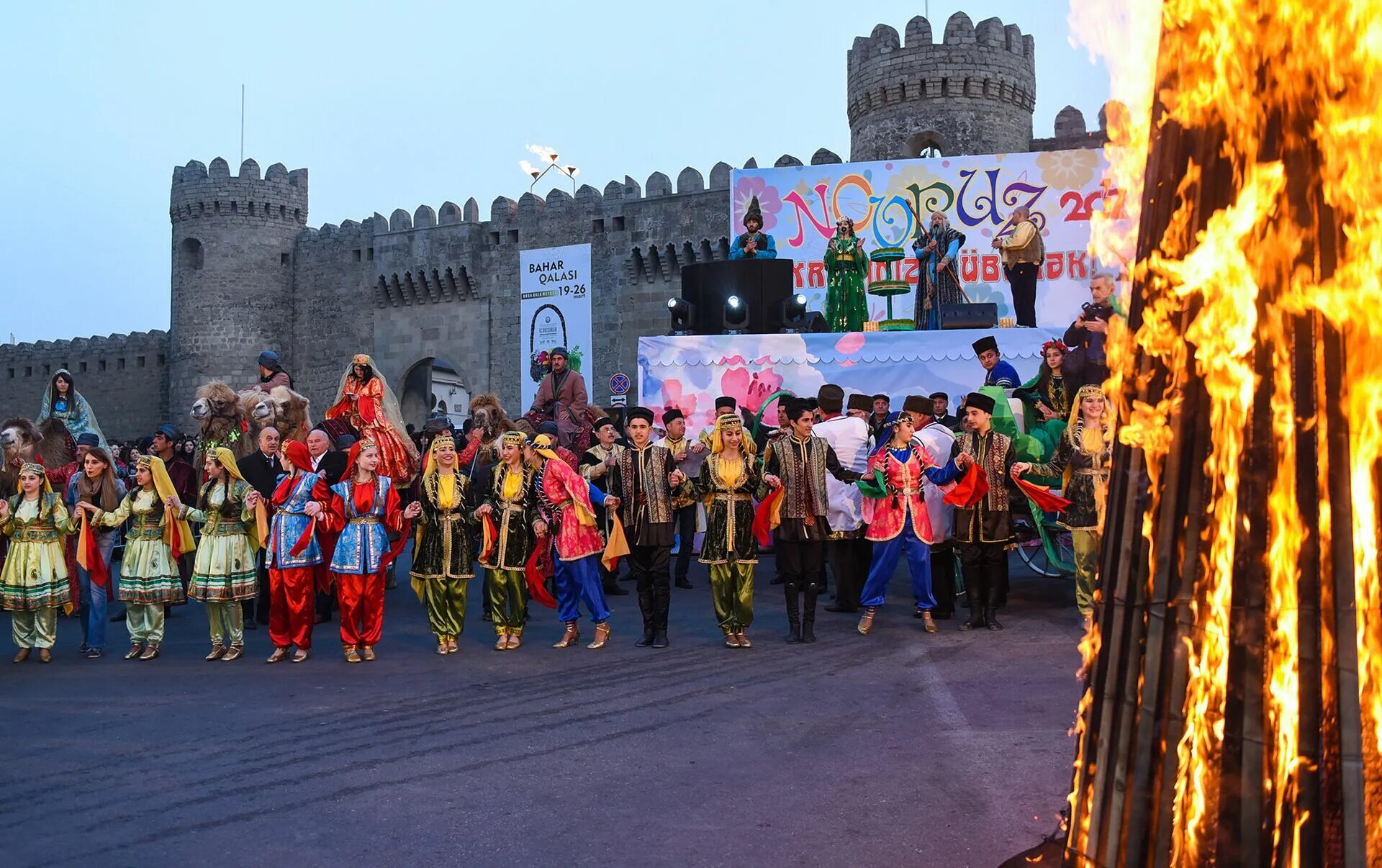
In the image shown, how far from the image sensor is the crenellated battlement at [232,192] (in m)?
33.9

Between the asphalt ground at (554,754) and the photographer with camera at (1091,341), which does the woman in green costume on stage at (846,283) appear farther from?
the asphalt ground at (554,754)

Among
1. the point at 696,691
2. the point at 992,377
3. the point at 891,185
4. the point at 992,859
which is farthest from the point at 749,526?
the point at 891,185

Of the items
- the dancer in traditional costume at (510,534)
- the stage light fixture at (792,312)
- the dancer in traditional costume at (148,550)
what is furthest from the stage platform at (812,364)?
the dancer in traditional costume at (148,550)

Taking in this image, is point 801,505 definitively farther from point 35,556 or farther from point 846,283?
point 846,283

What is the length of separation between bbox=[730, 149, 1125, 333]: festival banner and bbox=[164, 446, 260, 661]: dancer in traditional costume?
46.5 ft

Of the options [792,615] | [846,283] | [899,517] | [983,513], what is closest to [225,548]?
[792,615]

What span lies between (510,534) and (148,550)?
239 centimetres

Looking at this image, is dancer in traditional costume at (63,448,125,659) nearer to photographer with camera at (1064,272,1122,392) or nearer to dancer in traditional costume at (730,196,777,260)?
photographer with camera at (1064,272,1122,392)

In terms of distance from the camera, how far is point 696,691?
6293mm

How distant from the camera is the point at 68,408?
1016 centimetres

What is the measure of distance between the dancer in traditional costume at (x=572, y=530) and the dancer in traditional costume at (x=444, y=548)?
498 mm

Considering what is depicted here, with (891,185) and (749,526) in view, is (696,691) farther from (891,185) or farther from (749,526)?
(891,185)

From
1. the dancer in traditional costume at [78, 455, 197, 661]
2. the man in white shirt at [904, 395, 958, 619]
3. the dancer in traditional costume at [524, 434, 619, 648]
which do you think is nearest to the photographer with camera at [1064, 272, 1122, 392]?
the man in white shirt at [904, 395, 958, 619]

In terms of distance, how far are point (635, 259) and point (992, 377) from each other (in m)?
20.0
